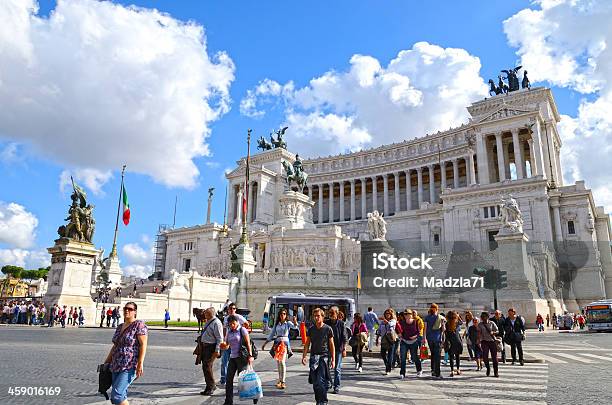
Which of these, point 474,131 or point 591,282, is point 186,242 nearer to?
point 474,131

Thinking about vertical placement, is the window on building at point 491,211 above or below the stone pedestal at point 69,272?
above

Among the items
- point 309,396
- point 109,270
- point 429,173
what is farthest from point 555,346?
point 429,173

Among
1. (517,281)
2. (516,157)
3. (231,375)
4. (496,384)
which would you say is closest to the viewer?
(231,375)

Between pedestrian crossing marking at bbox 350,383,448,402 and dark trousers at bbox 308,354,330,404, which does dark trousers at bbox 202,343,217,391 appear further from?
pedestrian crossing marking at bbox 350,383,448,402

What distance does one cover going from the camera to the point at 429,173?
78688 mm

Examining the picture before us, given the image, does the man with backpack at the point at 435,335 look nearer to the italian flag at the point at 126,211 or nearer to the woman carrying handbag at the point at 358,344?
the woman carrying handbag at the point at 358,344

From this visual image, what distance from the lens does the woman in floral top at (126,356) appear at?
5472 mm

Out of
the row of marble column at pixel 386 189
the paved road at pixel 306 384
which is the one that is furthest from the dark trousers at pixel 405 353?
the row of marble column at pixel 386 189

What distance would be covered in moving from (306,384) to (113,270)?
4320 centimetres

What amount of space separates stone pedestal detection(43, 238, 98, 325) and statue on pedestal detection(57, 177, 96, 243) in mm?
428

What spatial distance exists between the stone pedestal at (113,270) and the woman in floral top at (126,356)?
149 ft

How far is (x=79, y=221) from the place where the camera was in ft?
81.8

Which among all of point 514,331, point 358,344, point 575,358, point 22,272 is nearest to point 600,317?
point 575,358

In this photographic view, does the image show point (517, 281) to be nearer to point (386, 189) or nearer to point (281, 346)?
point (281, 346)
